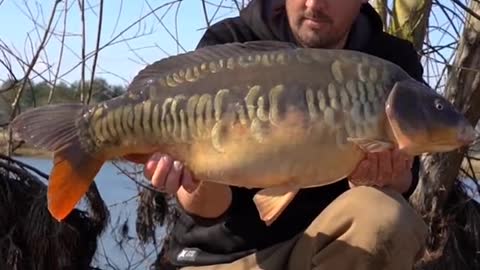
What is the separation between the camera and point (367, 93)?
2.45 meters

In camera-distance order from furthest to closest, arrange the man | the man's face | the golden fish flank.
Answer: the man's face, the man, the golden fish flank

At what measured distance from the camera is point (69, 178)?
266cm

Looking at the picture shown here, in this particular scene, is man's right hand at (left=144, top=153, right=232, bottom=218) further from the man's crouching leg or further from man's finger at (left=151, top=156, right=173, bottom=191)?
the man's crouching leg

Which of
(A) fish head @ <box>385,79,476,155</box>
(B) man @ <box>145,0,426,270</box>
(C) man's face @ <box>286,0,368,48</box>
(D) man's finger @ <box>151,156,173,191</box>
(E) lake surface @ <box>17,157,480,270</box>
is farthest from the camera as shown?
(E) lake surface @ <box>17,157,480,270</box>

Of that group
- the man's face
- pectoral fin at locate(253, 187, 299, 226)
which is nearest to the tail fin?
pectoral fin at locate(253, 187, 299, 226)

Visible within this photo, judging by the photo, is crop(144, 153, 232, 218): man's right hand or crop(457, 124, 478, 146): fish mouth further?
crop(144, 153, 232, 218): man's right hand

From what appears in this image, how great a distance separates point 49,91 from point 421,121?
8.92 ft

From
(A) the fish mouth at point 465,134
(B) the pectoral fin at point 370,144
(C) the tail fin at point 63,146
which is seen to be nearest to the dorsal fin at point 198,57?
(C) the tail fin at point 63,146

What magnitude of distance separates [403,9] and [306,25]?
5.44 feet

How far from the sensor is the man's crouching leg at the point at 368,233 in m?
2.93

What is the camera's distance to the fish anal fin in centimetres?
264

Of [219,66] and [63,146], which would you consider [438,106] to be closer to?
[219,66]

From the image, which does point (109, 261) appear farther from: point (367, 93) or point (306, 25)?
point (367, 93)

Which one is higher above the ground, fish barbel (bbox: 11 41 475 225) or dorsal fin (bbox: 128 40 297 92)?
dorsal fin (bbox: 128 40 297 92)
